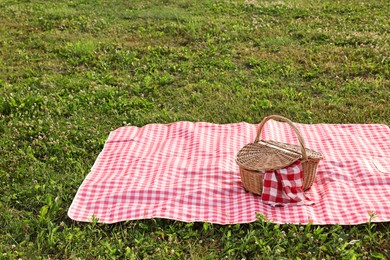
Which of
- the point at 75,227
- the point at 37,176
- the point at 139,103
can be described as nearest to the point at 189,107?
the point at 139,103

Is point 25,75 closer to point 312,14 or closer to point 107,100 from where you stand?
point 107,100

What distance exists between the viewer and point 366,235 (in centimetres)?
506

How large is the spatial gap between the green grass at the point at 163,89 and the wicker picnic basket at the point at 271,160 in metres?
0.53

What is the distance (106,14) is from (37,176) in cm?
752

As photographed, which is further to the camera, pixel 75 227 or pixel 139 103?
pixel 139 103

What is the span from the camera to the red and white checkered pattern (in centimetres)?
547

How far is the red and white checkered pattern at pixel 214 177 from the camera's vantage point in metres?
5.47

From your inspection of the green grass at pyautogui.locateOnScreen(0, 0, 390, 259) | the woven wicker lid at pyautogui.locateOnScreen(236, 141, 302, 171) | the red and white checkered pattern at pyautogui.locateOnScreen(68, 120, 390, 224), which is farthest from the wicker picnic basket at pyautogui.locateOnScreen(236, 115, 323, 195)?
the green grass at pyautogui.locateOnScreen(0, 0, 390, 259)

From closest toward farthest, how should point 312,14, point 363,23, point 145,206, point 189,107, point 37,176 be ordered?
point 145,206
point 37,176
point 189,107
point 363,23
point 312,14

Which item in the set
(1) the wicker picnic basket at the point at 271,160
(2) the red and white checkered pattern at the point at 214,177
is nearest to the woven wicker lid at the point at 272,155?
(1) the wicker picnic basket at the point at 271,160

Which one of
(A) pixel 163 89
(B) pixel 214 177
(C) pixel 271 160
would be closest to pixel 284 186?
(C) pixel 271 160

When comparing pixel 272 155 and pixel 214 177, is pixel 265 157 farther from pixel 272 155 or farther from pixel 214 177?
pixel 214 177

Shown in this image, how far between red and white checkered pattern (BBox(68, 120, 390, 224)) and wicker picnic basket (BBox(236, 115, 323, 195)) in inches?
6.3

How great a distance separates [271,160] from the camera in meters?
5.63
